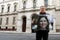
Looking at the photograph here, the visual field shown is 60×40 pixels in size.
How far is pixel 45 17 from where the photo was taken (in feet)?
16.7

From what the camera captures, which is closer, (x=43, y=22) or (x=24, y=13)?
(x=43, y=22)

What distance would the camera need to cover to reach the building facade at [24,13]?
33000 millimetres

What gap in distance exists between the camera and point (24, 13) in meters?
35.8

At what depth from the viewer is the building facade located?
33.0m

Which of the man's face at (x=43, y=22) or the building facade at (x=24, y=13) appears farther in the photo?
the building facade at (x=24, y=13)

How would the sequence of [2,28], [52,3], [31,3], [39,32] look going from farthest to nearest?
[2,28] < [31,3] < [52,3] < [39,32]

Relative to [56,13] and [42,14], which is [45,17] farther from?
[56,13]

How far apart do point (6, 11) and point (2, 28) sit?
16.0 ft

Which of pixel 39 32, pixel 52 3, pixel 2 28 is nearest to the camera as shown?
pixel 39 32

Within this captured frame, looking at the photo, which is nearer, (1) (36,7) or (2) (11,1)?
(1) (36,7)

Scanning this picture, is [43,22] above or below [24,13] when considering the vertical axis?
above

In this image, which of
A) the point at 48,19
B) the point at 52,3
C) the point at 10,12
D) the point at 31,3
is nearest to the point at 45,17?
the point at 48,19

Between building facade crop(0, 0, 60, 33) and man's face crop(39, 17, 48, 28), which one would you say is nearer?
man's face crop(39, 17, 48, 28)

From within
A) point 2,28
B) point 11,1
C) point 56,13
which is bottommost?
point 2,28
